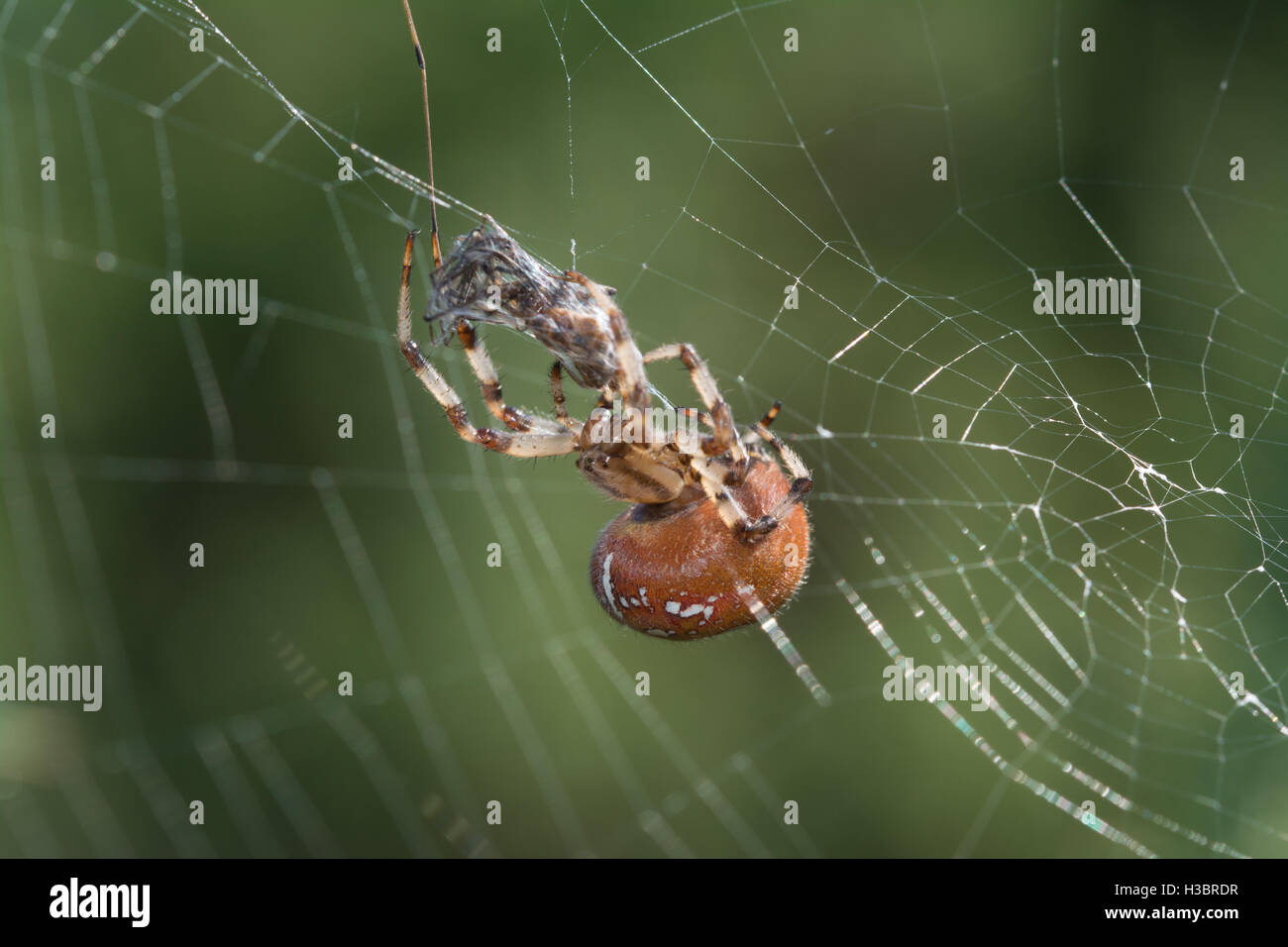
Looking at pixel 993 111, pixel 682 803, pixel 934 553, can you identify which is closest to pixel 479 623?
pixel 682 803

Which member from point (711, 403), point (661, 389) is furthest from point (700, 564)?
point (661, 389)

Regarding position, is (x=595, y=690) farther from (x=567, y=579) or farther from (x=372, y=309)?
(x=372, y=309)

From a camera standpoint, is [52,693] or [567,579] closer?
[52,693]

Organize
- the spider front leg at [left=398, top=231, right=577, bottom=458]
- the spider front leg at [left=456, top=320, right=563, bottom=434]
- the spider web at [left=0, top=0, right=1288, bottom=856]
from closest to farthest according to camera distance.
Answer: the spider front leg at [left=456, top=320, right=563, bottom=434] < the spider front leg at [left=398, top=231, right=577, bottom=458] < the spider web at [left=0, top=0, right=1288, bottom=856]

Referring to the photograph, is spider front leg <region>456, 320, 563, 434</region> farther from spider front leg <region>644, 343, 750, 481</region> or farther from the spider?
spider front leg <region>644, 343, 750, 481</region>

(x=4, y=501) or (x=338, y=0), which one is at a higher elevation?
(x=338, y=0)

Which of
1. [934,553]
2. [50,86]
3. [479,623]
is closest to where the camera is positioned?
A: [50,86]

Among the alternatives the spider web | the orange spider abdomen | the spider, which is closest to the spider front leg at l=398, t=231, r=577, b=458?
the spider

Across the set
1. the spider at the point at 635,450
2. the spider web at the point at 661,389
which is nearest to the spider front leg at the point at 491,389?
the spider at the point at 635,450

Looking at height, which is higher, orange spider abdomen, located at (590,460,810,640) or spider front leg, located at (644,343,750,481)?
spider front leg, located at (644,343,750,481)
